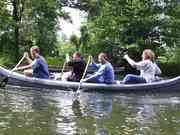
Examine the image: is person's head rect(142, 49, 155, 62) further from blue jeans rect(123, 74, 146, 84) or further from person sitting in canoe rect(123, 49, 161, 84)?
blue jeans rect(123, 74, 146, 84)

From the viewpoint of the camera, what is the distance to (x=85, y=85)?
1723cm

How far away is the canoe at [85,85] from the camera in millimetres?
17161

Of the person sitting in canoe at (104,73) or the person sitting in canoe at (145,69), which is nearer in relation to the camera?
the person sitting in canoe at (104,73)

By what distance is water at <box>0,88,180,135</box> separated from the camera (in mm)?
9969

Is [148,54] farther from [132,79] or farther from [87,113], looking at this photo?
[87,113]

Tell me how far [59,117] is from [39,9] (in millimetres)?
31633

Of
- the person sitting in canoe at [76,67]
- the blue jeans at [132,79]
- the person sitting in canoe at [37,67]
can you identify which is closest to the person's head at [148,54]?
the blue jeans at [132,79]

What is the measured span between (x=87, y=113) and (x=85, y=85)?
490cm

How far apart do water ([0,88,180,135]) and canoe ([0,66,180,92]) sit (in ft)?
0.66

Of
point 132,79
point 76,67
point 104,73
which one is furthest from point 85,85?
point 132,79

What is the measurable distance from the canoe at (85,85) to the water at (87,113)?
0.20 meters

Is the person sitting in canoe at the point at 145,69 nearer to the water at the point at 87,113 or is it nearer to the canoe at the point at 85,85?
the canoe at the point at 85,85

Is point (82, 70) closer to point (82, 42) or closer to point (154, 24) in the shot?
point (154, 24)

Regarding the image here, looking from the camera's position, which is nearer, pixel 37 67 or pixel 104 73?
pixel 104 73
